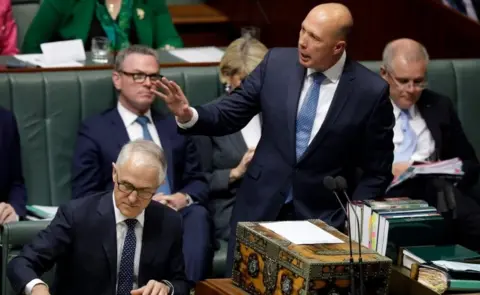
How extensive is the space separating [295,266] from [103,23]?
274cm

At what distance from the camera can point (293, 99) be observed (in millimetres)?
4051

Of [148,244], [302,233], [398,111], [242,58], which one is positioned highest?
[242,58]

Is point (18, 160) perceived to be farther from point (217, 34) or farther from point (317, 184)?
point (217, 34)

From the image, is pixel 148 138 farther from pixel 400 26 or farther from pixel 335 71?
pixel 400 26

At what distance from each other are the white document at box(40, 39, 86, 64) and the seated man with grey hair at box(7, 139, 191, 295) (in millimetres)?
1601

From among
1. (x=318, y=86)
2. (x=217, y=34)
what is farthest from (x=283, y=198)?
(x=217, y=34)

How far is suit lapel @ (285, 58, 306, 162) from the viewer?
13.3ft

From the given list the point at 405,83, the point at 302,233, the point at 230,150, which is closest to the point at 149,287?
the point at 302,233

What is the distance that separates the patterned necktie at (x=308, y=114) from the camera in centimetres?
406

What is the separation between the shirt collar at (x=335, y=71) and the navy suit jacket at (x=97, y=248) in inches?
29.8

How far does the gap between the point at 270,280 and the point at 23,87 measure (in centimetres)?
189

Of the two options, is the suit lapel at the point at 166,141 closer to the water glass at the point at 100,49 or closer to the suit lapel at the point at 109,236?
the water glass at the point at 100,49

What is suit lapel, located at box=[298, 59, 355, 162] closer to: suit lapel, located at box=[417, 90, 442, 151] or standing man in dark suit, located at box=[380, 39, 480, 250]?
standing man in dark suit, located at box=[380, 39, 480, 250]

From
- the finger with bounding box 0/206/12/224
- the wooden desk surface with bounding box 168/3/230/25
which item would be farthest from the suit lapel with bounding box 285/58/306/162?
the wooden desk surface with bounding box 168/3/230/25
